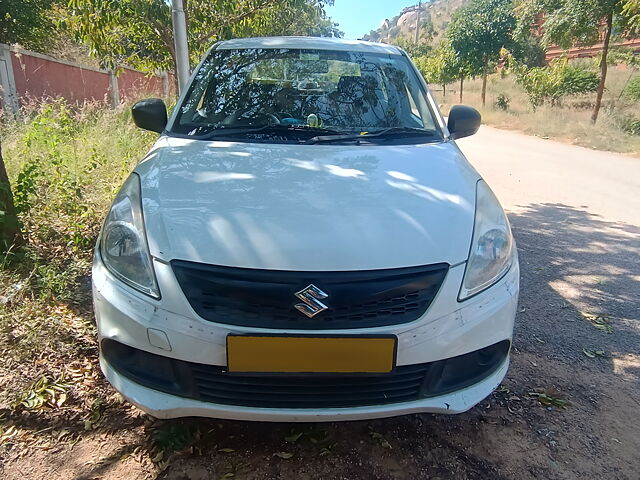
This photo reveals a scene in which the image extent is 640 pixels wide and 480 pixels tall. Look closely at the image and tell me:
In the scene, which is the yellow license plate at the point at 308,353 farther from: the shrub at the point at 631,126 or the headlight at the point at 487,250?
the shrub at the point at 631,126

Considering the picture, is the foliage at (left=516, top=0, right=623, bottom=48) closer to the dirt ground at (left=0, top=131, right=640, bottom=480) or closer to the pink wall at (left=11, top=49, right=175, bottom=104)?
the pink wall at (left=11, top=49, right=175, bottom=104)

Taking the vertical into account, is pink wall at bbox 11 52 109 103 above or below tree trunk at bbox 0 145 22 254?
above

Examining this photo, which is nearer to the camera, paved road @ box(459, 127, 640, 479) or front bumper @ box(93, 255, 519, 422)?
front bumper @ box(93, 255, 519, 422)

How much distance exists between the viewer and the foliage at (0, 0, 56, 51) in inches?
522

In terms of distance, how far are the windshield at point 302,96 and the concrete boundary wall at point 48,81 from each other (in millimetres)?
4460

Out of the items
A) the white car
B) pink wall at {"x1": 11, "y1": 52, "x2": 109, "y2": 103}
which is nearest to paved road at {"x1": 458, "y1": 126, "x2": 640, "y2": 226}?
the white car

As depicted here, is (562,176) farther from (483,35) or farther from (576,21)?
(483,35)

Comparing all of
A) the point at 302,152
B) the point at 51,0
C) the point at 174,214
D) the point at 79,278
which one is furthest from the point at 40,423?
the point at 51,0

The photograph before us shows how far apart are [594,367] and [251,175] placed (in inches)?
79.7

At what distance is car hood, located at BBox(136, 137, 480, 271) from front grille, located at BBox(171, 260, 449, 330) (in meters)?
0.03

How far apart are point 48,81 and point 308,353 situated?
10171mm

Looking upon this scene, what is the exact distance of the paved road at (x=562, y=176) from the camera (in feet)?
19.9

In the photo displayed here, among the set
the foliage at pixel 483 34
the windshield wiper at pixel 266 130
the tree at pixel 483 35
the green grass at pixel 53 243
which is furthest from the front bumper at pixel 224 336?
the foliage at pixel 483 34

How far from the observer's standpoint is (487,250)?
1782mm
